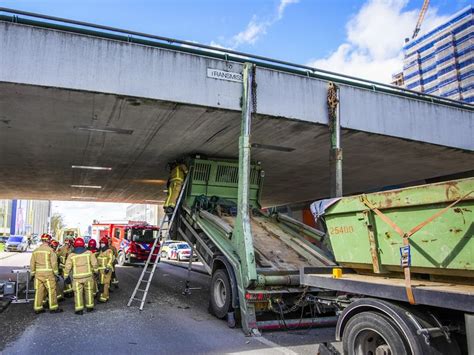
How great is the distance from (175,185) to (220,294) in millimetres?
4317

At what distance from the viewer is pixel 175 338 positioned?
6598 millimetres

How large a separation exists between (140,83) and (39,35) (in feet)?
6.19

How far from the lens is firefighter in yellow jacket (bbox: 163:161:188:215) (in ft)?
37.8

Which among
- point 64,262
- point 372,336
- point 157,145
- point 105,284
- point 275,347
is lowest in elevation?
point 275,347

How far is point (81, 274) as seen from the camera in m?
8.57

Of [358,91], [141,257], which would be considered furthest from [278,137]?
[141,257]

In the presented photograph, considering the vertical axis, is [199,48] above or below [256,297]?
above

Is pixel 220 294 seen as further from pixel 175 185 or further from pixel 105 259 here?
pixel 175 185

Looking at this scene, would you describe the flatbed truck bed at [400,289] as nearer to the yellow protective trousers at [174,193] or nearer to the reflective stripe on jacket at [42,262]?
the reflective stripe on jacket at [42,262]

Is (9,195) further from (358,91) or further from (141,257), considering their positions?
(358,91)

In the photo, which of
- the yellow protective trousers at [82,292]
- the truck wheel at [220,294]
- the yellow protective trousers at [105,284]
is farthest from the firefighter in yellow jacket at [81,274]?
the truck wheel at [220,294]

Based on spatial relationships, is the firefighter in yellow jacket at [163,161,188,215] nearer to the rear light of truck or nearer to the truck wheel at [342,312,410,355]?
the rear light of truck

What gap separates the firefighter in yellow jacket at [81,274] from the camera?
28.0ft

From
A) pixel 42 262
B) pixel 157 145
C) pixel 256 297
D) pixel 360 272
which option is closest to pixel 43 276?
pixel 42 262
